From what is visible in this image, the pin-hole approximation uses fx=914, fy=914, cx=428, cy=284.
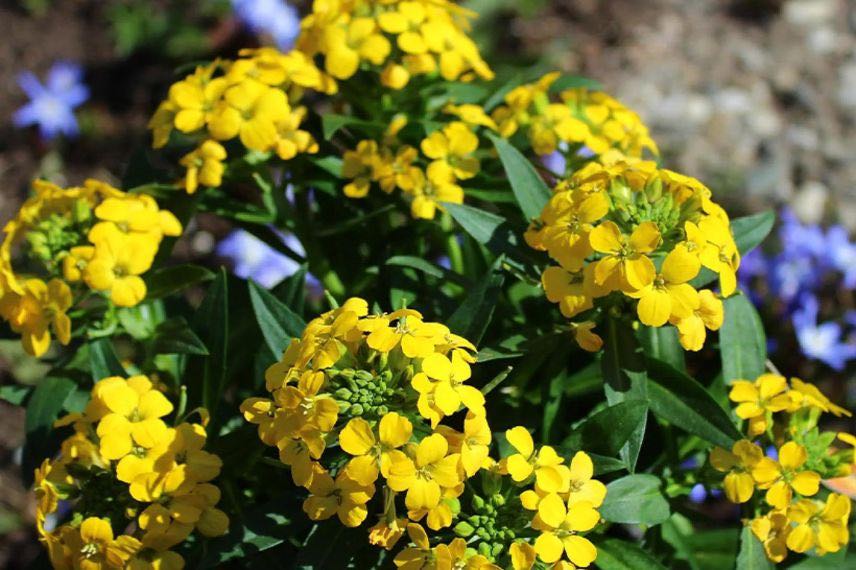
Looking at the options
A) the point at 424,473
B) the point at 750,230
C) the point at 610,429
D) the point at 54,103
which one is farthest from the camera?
the point at 54,103

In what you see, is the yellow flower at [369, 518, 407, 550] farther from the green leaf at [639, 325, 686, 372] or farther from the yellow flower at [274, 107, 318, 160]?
the yellow flower at [274, 107, 318, 160]

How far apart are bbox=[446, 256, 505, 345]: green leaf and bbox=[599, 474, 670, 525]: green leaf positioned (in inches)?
15.4

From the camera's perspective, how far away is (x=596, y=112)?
7.36ft

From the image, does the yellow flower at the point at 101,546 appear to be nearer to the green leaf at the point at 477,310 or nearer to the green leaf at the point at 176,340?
the green leaf at the point at 176,340

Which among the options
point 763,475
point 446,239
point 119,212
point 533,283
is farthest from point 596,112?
point 119,212

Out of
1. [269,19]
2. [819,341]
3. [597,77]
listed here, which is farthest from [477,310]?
[597,77]

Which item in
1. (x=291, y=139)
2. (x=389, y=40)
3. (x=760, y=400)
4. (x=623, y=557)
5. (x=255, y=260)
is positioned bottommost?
(x=255, y=260)

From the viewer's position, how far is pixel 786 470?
1732mm

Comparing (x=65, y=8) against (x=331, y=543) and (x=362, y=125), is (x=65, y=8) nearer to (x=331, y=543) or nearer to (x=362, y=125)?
(x=362, y=125)

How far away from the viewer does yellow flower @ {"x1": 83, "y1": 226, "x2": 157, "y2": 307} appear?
1884mm

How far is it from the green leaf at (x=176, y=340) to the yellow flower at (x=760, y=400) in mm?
1075

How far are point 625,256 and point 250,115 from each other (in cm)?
94

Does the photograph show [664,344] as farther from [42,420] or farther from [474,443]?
[42,420]

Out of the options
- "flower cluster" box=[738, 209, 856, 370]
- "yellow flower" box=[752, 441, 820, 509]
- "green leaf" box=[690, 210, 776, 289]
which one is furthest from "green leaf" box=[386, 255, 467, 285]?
"flower cluster" box=[738, 209, 856, 370]
